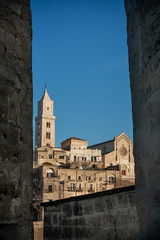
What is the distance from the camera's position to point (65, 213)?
8539mm

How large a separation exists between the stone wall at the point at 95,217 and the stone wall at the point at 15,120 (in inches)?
145

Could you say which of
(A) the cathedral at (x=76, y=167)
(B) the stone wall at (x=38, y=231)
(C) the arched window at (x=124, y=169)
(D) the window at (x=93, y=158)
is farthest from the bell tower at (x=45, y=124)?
(B) the stone wall at (x=38, y=231)

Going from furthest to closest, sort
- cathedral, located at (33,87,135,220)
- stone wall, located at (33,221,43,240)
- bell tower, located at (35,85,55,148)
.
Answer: bell tower, located at (35,85,55,148), cathedral, located at (33,87,135,220), stone wall, located at (33,221,43,240)

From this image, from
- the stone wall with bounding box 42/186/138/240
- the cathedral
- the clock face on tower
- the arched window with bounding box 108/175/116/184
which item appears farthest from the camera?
the clock face on tower

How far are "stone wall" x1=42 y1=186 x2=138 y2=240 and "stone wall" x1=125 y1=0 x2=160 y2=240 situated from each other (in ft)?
10.5

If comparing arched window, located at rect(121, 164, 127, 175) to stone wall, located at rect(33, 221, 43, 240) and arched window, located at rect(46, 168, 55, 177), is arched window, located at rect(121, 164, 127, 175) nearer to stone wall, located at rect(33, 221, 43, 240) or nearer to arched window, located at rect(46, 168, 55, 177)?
arched window, located at rect(46, 168, 55, 177)

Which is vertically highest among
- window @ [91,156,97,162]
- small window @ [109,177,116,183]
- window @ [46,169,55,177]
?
window @ [91,156,97,162]

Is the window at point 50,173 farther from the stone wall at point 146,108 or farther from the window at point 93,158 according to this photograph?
the stone wall at point 146,108

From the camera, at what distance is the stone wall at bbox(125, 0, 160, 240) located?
3072mm

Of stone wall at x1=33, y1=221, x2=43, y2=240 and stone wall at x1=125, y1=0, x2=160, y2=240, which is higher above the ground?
stone wall at x1=125, y1=0, x2=160, y2=240

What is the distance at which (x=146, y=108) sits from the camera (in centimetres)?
329

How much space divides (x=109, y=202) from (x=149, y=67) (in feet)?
14.4

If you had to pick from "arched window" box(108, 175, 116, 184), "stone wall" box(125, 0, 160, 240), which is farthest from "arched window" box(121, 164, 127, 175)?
"stone wall" box(125, 0, 160, 240)

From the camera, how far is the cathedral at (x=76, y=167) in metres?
53.9
